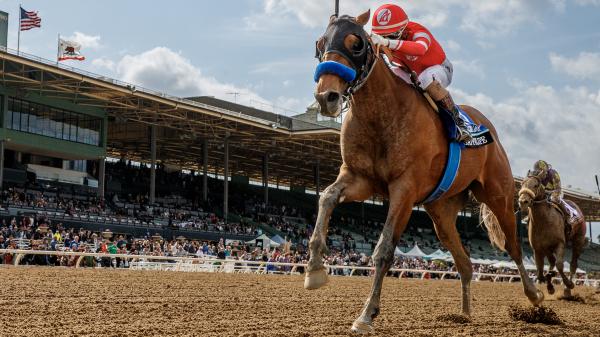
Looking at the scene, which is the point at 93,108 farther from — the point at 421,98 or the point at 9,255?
the point at 421,98

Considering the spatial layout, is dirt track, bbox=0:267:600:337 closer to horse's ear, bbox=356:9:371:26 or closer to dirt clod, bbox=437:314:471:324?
dirt clod, bbox=437:314:471:324

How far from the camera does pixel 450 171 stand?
7.02 meters

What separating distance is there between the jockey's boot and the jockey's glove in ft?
2.11

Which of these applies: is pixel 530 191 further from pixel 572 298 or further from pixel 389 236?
pixel 389 236

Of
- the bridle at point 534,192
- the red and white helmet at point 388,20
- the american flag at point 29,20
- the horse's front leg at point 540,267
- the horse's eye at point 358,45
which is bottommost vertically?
the horse's front leg at point 540,267

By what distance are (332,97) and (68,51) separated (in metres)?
35.9

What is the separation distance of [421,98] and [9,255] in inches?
724

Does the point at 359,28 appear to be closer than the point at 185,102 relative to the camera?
Yes

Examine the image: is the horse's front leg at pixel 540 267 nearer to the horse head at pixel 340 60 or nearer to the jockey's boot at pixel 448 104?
the jockey's boot at pixel 448 104

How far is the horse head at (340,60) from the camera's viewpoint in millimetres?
5641

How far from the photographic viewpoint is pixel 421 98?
6.95m

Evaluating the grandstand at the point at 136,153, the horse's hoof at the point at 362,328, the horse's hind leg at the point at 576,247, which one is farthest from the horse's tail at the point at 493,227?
the grandstand at the point at 136,153

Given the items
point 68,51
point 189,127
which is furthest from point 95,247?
point 189,127

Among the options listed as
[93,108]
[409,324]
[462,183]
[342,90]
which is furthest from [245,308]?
[93,108]
